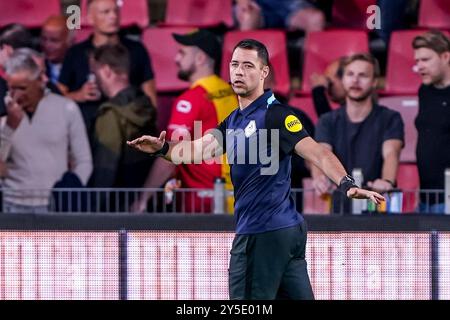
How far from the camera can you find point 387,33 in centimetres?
1458

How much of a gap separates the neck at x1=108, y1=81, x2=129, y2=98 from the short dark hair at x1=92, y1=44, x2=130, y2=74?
13cm

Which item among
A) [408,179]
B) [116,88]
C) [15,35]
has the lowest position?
[408,179]

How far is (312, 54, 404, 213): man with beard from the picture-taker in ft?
46.6

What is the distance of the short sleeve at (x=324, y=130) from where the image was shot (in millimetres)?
14203

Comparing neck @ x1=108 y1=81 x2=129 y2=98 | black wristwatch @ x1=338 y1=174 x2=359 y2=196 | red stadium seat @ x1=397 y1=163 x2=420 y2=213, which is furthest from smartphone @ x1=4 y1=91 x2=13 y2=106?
black wristwatch @ x1=338 y1=174 x2=359 y2=196

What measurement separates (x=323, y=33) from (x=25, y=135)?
10.7 ft

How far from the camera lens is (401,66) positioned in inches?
572

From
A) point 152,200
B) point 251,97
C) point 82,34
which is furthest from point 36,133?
point 251,97

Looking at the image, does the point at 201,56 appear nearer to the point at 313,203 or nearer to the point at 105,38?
the point at 105,38

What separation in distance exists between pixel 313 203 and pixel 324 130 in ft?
2.45

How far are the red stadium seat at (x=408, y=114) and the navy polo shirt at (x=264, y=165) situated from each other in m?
5.60

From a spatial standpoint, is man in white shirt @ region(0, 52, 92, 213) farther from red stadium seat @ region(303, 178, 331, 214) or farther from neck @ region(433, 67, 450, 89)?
neck @ region(433, 67, 450, 89)
